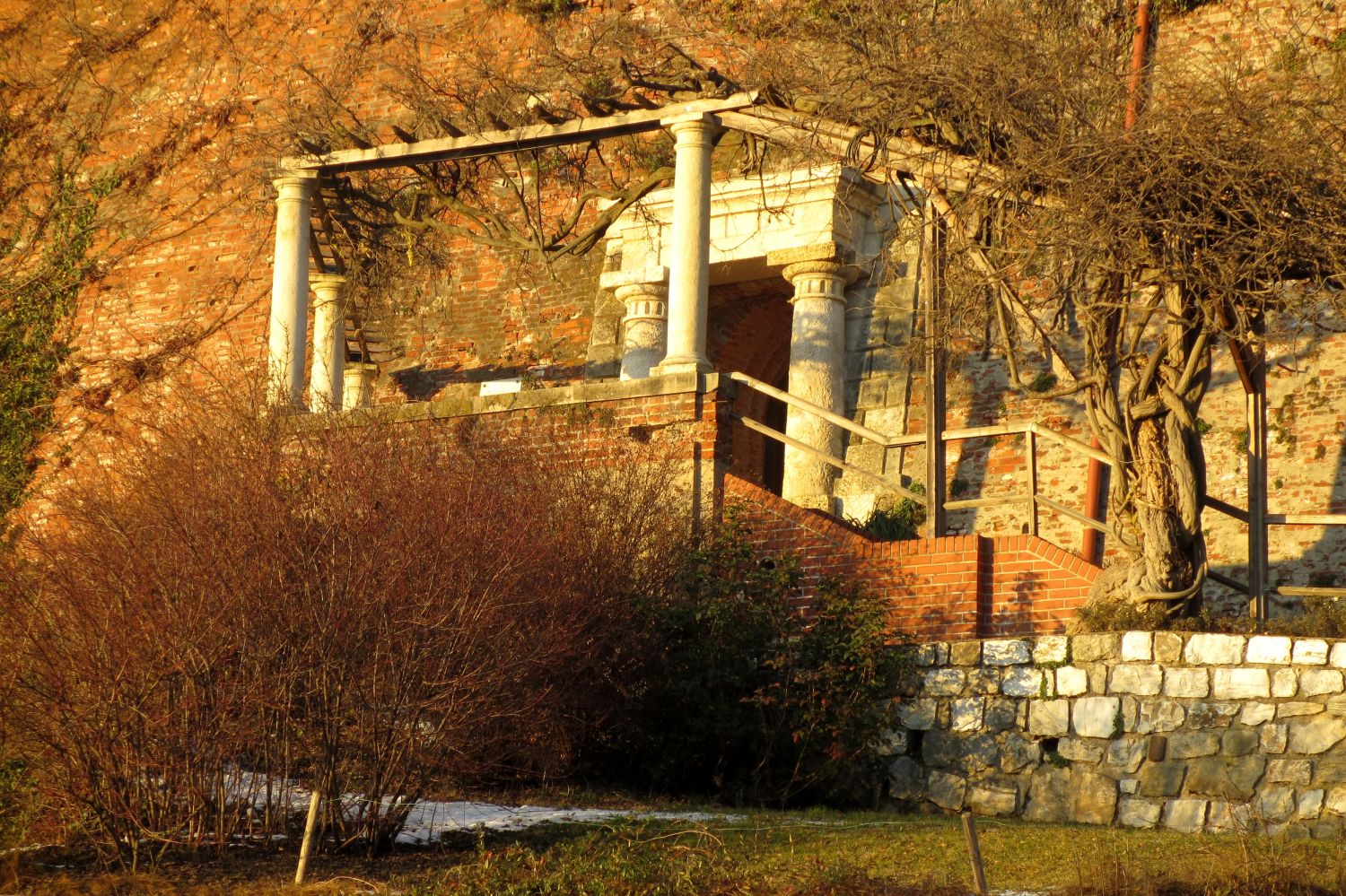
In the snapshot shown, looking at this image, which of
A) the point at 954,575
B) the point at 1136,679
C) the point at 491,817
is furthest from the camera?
the point at 954,575

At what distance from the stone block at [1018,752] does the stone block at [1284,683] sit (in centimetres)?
133

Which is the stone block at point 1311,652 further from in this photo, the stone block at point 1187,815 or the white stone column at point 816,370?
the white stone column at point 816,370

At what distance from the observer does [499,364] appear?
1698 cm

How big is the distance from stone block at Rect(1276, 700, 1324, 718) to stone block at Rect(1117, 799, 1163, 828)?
79cm

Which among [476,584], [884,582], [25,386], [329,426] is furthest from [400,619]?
[25,386]

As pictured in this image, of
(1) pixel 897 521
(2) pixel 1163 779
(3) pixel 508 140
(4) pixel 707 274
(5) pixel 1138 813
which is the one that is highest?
(3) pixel 508 140

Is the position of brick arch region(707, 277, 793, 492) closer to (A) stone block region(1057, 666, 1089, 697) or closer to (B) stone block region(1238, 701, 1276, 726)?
(A) stone block region(1057, 666, 1089, 697)

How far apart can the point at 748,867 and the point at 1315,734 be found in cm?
350

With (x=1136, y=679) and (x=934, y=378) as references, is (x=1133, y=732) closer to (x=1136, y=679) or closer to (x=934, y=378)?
(x=1136, y=679)

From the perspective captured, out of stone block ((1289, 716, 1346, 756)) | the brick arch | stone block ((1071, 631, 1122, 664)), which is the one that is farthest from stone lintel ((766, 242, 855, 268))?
stone block ((1289, 716, 1346, 756))

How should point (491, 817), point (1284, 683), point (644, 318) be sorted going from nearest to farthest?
point (491, 817)
point (1284, 683)
point (644, 318)

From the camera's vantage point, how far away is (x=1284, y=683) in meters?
8.78

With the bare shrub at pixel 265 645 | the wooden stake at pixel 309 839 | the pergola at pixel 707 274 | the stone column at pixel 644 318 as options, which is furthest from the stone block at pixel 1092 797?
the stone column at pixel 644 318

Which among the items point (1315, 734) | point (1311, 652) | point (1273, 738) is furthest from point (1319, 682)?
point (1273, 738)
